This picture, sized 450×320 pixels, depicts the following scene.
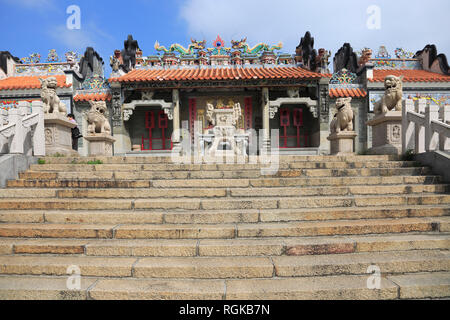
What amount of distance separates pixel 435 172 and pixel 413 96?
818cm

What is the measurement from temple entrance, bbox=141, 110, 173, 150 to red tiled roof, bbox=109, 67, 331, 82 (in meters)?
1.90

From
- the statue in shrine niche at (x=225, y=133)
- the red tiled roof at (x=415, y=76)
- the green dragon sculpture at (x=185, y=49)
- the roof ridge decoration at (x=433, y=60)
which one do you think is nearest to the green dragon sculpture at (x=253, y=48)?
the green dragon sculpture at (x=185, y=49)

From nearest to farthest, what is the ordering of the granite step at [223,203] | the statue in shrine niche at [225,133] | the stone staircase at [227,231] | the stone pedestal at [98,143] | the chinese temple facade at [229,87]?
the stone staircase at [227,231] → the granite step at [223,203] → the stone pedestal at [98,143] → the statue in shrine niche at [225,133] → the chinese temple facade at [229,87]

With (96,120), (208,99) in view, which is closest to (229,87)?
(208,99)

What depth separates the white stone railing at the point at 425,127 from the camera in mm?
4590

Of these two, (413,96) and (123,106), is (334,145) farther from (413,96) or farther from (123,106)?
(123,106)

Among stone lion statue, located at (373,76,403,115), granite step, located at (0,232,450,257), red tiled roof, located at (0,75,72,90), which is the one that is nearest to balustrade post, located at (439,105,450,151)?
stone lion statue, located at (373,76,403,115)

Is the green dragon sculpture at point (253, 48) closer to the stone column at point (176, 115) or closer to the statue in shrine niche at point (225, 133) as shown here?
the stone column at point (176, 115)

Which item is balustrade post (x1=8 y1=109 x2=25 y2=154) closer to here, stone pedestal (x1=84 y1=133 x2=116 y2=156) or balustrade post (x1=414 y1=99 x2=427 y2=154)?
stone pedestal (x1=84 y1=133 x2=116 y2=156)

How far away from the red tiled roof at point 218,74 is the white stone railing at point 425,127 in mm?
5198

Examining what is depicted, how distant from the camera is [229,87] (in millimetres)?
10281

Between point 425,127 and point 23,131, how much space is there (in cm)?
851

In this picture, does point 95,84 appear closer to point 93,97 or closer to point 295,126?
point 93,97
